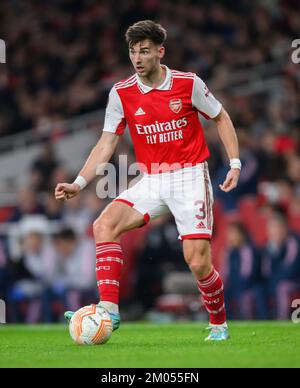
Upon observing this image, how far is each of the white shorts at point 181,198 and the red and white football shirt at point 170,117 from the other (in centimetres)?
9

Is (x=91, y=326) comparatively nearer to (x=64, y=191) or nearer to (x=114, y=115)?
(x=64, y=191)

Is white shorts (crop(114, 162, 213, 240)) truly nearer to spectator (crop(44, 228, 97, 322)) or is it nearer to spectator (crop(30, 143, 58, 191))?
spectator (crop(44, 228, 97, 322))

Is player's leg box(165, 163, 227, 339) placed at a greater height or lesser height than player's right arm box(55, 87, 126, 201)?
lesser

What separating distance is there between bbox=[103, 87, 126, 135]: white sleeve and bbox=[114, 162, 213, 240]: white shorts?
48 centimetres

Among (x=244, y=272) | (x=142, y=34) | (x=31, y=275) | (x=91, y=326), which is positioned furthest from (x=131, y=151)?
(x=91, y=326)

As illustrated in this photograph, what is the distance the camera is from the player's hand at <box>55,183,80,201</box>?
7.77 m

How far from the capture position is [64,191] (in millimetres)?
7816

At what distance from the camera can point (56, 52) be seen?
66.7ft

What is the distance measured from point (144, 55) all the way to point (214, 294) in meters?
1.91

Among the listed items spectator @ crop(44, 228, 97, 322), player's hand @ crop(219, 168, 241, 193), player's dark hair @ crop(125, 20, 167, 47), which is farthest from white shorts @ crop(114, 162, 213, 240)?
spectator @ crop(44, 228, 97, 322)

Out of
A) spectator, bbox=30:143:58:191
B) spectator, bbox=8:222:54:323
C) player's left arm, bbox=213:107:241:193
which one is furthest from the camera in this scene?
spectator, bbox=30:143:58:191

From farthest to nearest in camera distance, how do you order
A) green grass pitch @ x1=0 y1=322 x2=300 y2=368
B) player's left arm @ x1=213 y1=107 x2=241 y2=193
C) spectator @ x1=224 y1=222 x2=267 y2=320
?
spectator @ x1=224 y1=222 x2=267 y2=320
player's left arm @ x1=213 y1=107 x2=241 y2=193
green grass pitch @ x1=0 y1=322 x2=300 y2=368

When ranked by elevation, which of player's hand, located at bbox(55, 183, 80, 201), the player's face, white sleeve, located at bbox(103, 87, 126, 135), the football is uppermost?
the player's face

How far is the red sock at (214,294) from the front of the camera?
7969mm
